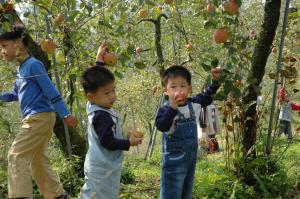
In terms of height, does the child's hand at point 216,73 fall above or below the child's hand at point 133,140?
above

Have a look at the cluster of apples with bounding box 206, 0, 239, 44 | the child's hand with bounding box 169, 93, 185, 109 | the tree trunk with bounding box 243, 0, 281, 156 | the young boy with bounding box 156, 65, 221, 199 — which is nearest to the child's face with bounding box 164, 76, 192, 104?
the young boy with bounding box 156, 65, 221, 199

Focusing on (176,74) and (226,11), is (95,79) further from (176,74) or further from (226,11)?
(226,11)

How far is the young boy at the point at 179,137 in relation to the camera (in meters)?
2.58

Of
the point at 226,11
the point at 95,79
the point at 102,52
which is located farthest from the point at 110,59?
the point at 226,11

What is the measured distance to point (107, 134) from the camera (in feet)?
7.55

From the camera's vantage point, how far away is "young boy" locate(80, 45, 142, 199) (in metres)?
2.37

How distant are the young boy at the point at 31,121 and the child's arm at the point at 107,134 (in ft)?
2.46

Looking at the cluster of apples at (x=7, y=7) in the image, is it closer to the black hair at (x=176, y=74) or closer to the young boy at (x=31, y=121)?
the young boy at (x=31, y=121)

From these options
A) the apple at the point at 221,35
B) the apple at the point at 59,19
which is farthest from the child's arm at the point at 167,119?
the apple at the point at 59,19

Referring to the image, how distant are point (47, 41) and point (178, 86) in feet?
3.19

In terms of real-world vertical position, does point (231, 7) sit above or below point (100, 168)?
above

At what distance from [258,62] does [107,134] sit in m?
1.60

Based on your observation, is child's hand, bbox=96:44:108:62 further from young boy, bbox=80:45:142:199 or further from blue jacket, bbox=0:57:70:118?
blue jacket, bbox=0:57:70:118

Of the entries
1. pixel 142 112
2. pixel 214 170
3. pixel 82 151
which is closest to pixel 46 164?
pixel 82 151
